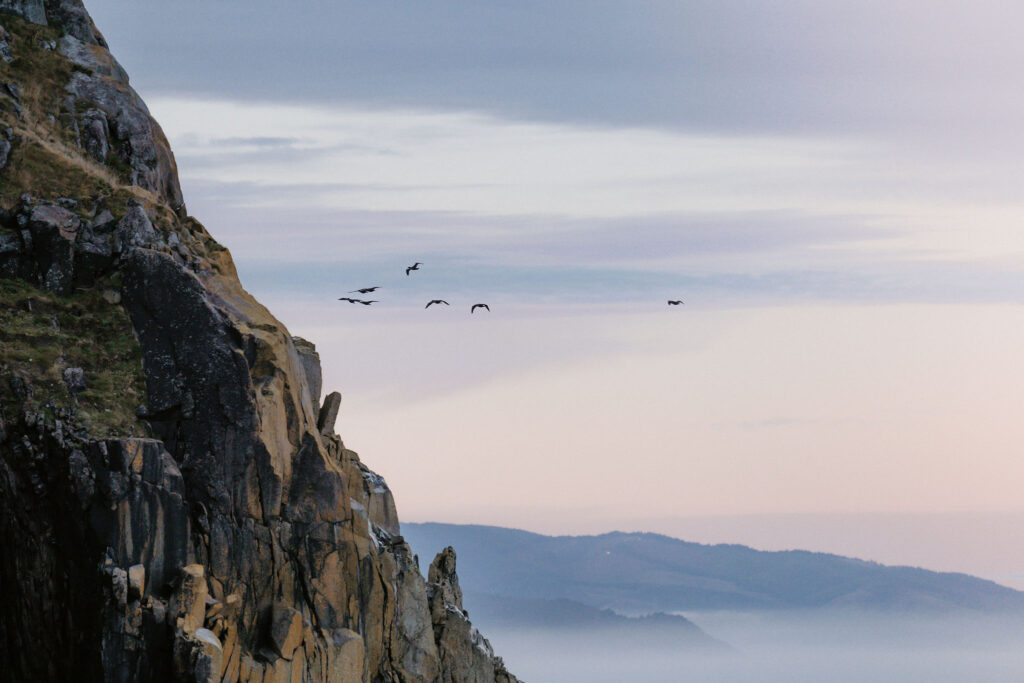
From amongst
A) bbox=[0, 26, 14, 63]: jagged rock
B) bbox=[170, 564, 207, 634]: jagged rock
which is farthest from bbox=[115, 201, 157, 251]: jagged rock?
bbox=[170, 564, 207, 634]: jagged rock

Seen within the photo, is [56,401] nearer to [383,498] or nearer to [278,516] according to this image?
[278,516]

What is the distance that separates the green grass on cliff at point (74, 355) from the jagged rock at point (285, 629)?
1018cm

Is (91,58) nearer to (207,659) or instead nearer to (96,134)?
(96,134)

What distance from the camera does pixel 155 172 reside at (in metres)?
86.4

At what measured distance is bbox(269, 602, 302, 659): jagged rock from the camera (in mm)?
65688

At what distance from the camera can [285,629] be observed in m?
66.1

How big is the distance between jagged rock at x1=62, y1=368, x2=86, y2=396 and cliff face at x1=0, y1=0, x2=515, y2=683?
0.09m

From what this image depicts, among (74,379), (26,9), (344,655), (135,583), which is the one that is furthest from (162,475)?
(26,9)

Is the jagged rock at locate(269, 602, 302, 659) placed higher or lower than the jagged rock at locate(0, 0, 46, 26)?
lower

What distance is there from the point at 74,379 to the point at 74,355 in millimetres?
1850

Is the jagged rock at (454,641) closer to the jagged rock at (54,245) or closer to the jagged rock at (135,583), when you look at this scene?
the jagged rock at (135,583)

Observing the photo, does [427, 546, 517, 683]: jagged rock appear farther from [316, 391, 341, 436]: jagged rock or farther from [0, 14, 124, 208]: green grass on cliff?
[0, 14, 124, 208]: green grass on cliff

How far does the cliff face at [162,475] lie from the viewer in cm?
6253

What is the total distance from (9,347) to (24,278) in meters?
5.74
